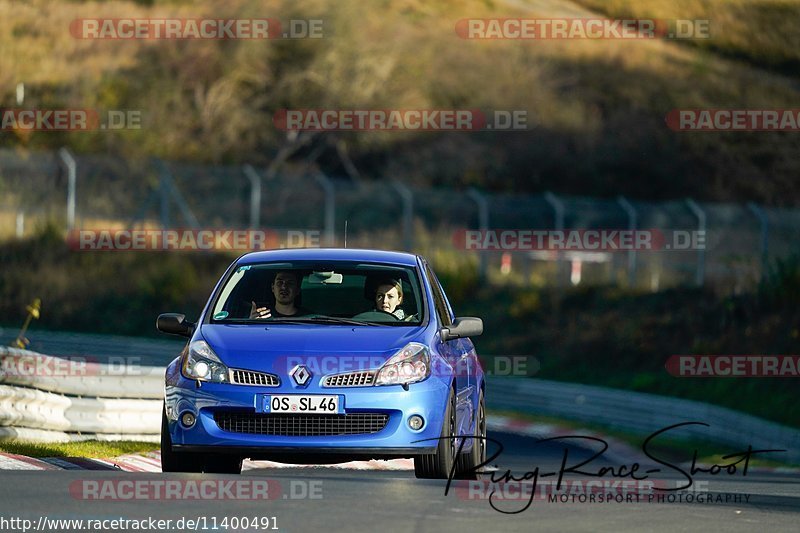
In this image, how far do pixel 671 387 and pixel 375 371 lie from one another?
15.1 m

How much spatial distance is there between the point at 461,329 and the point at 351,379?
4.35 feet

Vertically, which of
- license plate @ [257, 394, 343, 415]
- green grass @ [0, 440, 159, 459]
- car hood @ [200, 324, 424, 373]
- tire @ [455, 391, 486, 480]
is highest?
car hood @ [200, 324, 424, 373]

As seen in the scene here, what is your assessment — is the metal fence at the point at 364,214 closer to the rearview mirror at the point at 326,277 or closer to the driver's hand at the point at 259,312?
the rearview mirror at the point at 326,277

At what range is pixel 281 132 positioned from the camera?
187 feet

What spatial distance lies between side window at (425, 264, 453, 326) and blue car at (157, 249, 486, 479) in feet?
0.62

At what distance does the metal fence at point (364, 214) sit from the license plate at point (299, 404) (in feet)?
67.6

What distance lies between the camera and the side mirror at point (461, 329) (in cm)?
1170

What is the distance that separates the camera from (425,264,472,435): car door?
1153 cm

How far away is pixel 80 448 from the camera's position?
13820 mm

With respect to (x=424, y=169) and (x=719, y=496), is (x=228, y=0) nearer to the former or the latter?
(x=424, y=169)

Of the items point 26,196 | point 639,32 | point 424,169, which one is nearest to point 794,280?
point 26,196

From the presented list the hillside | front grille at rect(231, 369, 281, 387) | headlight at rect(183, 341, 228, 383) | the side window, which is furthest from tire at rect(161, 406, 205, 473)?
the hillside

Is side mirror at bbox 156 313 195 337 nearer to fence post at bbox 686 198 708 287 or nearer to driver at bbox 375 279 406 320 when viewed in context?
driver at bbox 375 279 406 320

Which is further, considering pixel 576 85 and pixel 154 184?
pixel 576 85
